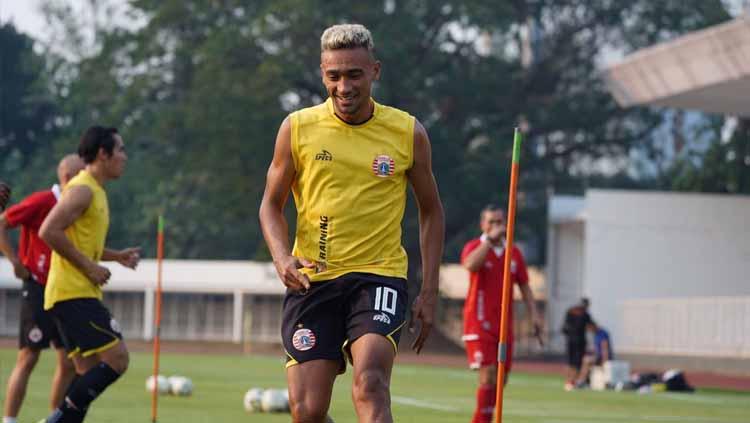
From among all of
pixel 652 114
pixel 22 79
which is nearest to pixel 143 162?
pixel 22 79

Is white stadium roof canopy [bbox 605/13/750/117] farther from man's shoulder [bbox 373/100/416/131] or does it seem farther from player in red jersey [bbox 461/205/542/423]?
man's shoulder [bbox 373/100/416/131]

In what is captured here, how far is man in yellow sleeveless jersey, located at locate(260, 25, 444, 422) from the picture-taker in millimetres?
7203

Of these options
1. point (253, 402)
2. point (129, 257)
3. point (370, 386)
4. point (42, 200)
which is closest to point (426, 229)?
point (370, 386)

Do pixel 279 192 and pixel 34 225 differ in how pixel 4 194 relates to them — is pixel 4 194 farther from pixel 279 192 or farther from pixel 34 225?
pixel 279 192

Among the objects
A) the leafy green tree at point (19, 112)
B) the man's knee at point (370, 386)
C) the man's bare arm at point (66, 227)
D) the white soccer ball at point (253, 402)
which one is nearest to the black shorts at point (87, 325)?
the man's bare arm at point (66, 227)

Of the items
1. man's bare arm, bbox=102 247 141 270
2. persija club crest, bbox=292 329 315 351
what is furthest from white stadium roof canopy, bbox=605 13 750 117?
persija club crest, bbox=292 329 315 351

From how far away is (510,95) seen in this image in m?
54.3

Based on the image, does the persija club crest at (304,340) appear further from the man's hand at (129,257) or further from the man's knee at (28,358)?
the man's knee at (28,358)

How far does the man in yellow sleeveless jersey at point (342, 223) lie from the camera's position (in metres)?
7.20

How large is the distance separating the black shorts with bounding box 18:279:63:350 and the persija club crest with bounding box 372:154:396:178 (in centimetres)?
518

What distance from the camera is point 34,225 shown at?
11930 millimetres

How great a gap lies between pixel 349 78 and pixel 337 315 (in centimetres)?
108

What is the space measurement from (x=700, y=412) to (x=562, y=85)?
122ft

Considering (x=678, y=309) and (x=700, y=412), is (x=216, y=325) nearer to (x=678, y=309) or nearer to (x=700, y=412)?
(x=678, y=309)
